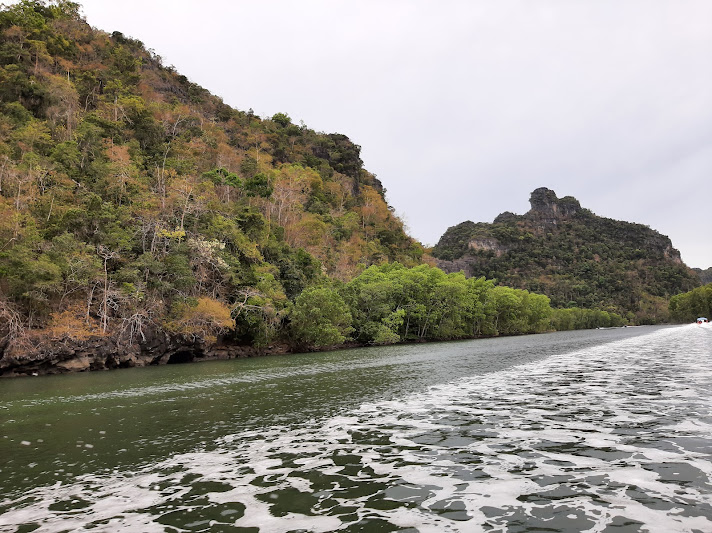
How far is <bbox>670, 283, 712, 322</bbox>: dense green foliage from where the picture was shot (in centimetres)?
12525

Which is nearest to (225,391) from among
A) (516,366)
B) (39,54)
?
(516,366)

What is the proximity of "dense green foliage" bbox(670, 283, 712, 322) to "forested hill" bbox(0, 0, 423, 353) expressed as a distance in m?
106

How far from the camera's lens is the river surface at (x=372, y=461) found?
18.8 feet

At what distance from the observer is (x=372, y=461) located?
8219 mm

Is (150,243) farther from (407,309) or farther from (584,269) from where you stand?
(584,269)

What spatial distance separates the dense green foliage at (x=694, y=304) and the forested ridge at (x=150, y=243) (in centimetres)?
7887

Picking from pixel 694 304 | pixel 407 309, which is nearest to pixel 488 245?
pixel 694 304

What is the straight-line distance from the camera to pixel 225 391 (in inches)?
749

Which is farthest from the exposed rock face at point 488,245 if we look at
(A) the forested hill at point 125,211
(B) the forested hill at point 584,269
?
(A) the forested hill at point 125,211

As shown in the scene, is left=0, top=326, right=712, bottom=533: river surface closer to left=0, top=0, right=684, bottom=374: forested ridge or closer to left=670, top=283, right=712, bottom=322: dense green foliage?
left=0, top=0, right=684, bottom=374: forested ridge

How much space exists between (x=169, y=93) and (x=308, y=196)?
35.0 m

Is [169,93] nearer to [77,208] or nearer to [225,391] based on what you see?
[77,208]

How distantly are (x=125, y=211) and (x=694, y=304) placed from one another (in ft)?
503

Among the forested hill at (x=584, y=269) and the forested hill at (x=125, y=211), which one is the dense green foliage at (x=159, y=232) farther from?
the forested hill at (x=584, y=269)
